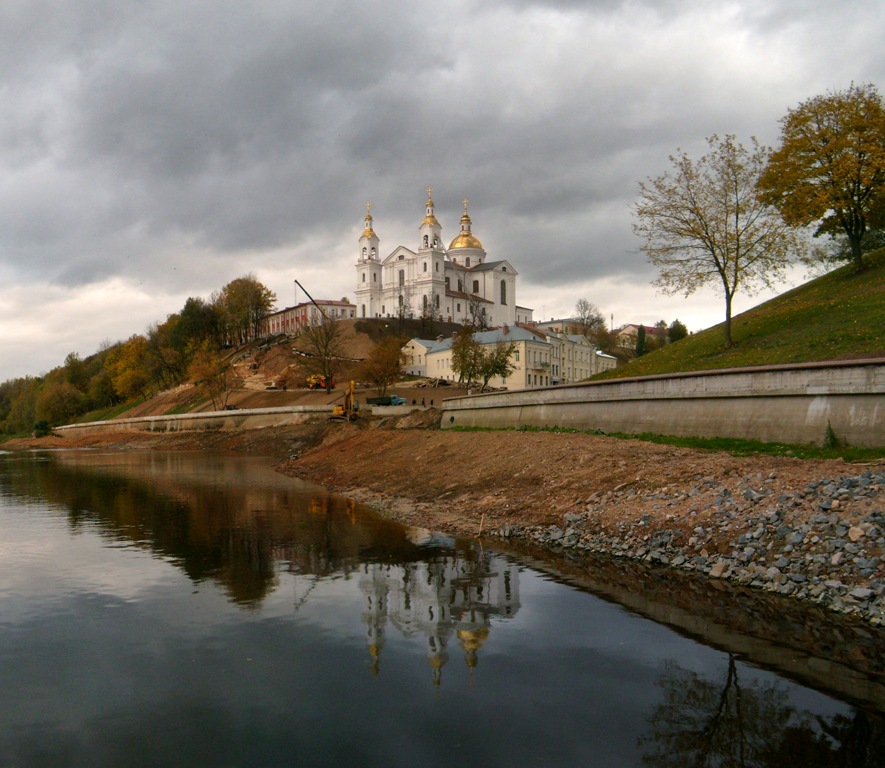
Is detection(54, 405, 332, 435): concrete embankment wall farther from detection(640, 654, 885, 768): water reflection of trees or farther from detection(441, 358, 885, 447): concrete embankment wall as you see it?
detection(640, 654, 885, 768): water reflection of trees

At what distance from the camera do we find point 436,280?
5689 inches

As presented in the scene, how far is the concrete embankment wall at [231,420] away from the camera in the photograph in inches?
2916

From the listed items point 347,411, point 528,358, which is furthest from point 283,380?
point 347,411

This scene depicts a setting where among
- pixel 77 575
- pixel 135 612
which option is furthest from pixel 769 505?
pixel 77 575

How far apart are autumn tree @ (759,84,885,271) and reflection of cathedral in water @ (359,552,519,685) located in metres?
34.6

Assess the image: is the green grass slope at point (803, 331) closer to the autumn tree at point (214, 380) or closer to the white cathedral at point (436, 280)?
the autumn tree at point (214, 380)

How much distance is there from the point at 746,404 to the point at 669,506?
952 cm

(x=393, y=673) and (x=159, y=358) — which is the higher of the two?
(x=159, y=358)

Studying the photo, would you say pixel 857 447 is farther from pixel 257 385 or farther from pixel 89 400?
pixel 89 400

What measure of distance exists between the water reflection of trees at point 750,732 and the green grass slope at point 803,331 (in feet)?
66.0

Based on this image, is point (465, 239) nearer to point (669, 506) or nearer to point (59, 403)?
point (59, 403)

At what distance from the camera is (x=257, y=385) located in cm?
11300

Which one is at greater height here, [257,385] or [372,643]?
[257,385]

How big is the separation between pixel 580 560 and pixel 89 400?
149m
